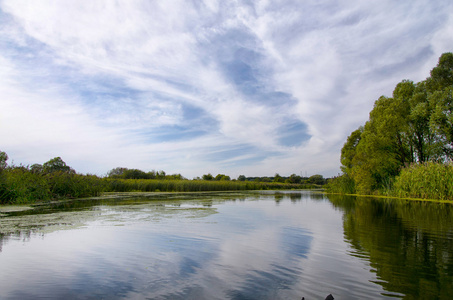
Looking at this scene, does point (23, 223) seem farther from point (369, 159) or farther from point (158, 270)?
point (369, 159)

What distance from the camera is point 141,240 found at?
6.50 meters

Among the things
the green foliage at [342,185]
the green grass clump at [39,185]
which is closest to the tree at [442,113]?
the green foliage at [342,185]

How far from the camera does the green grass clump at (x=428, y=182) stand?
58.8 ft

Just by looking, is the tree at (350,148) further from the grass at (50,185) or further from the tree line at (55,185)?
the grass at (50,185)

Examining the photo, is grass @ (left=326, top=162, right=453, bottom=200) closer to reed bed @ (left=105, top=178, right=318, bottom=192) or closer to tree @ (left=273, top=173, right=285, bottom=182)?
reed bed @ (left=105, top=178, right=318, bottom=192)

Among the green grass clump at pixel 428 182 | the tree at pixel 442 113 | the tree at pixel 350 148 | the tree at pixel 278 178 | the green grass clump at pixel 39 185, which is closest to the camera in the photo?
the green grass clump at pixel 39 185

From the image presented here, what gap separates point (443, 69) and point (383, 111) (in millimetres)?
6467

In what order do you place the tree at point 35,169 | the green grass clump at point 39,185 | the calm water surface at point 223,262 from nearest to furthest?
the calm water surface at point 223,262 < the green grass clump at point 39,185 < the tree at point 35,169

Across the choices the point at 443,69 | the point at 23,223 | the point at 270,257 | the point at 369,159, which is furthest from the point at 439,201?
the point at 23,223

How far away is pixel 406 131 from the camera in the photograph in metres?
28.3

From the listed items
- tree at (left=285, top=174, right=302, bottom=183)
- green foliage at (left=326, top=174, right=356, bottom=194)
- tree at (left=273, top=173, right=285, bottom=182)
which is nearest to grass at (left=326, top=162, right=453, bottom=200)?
green foliage at (left=326, top=174, right=356, bottom=194)

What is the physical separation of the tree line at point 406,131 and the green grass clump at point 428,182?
256mm

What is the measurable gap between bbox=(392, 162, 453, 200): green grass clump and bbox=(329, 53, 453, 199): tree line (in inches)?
10.1

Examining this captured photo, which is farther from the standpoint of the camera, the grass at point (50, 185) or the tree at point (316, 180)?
the tree at point (316, 180)
